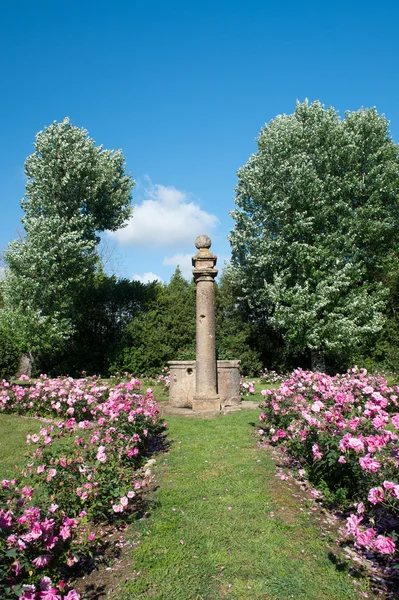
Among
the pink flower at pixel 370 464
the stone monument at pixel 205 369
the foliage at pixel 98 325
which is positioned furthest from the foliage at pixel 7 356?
the pink flower at pixel 370 464

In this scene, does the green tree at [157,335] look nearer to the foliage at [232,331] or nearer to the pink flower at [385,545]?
the foliage at [232,331]

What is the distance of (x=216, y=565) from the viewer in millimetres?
2971

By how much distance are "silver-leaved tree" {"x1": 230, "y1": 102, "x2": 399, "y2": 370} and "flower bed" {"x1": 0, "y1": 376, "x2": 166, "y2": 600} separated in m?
→ 9.27

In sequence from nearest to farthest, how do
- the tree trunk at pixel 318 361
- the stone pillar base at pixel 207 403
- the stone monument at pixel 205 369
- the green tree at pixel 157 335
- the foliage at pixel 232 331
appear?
the stone pillar base at pixel 207 403, the stone monument at pixel 205 369, the tree trunk at pixel 318 361, the foliage at pixel 232 331, the green tree at pixel 157 335

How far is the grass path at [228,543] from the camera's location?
8.87 feet

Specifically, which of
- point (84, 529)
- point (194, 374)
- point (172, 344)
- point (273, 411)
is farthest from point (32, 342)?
point (84, 529)

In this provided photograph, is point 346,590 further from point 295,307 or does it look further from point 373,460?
point 295,307

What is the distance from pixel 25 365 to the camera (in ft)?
51.0

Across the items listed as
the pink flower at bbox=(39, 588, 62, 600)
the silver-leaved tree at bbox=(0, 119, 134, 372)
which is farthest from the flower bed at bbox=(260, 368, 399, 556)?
the silver-leaved tree at bbox=(0, 119, 134, 372)

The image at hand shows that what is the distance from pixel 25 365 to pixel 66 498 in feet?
44.5

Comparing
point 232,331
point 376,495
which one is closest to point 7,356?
point 232,331

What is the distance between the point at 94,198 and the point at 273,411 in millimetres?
12072

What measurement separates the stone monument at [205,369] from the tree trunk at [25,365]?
851 centimetres

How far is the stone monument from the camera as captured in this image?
8.53 m
